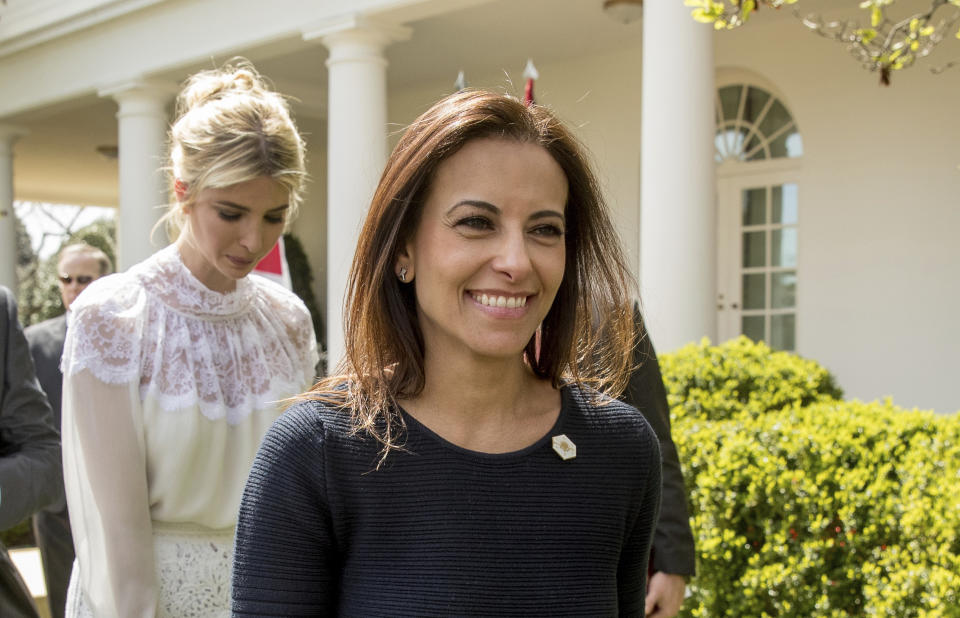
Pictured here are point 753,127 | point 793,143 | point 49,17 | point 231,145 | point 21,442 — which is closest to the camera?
point 231,145

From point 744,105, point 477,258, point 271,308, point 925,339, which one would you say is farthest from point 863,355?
point 477,258

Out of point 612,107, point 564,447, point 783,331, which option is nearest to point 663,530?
point 564,447

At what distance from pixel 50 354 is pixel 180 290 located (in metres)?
3.20

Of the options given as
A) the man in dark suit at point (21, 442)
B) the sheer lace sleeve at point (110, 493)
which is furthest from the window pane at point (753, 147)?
the sheer lace sleeve at point (110, 493)

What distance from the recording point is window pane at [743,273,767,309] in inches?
419

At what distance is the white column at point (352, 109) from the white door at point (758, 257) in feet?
11.8

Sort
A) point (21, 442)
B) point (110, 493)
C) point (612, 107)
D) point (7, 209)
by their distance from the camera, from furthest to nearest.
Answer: point (7, 209), point (612, 107), point (21, 442), point (110, 493)

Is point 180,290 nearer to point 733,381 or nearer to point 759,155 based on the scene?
point 733,381

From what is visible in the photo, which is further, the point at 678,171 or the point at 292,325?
the point at 678,171

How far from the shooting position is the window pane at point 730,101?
424 inches

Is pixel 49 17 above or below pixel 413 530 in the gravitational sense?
above

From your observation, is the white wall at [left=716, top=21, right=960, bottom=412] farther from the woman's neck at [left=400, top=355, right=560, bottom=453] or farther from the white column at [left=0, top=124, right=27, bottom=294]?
the white column at [left=0, top=124, right=27, bottom=294]

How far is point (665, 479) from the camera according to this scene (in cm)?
301

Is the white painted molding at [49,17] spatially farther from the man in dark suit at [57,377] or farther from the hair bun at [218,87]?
the hair bun at [218,87]
